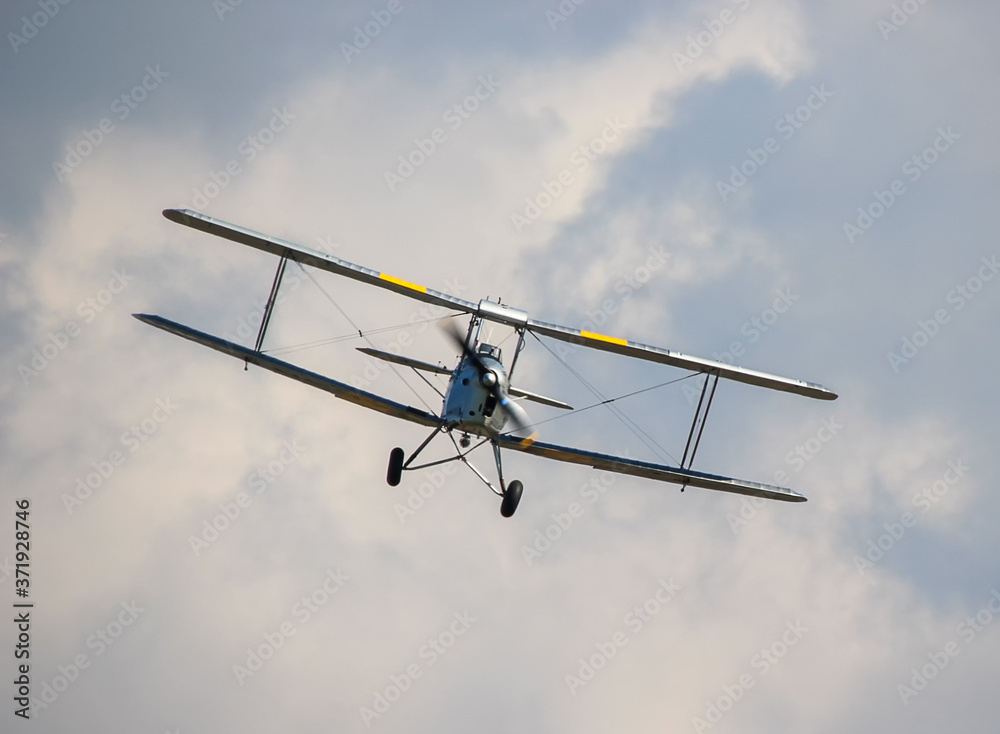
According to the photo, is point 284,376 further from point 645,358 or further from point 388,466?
point 645,358

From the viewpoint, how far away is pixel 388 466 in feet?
102

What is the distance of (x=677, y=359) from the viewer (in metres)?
32.0

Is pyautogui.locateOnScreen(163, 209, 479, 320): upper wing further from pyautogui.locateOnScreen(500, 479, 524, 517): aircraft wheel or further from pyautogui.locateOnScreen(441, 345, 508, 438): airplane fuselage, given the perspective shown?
pyautogui.locateOnScreen(500, 479, 524, 517): aircraft wheel

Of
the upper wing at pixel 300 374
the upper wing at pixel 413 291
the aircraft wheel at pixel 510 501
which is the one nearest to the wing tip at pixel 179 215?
the upper wing at pixel 413 291

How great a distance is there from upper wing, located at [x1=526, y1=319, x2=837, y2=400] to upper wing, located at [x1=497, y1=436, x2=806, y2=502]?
2381mm

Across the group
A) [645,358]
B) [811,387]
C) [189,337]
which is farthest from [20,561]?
[811,387]

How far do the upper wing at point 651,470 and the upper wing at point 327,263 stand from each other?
3268 mm

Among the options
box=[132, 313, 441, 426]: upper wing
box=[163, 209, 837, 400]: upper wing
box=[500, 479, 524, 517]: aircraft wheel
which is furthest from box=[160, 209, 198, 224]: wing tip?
box=[500, 479, 524, 517]: aircraft wheel

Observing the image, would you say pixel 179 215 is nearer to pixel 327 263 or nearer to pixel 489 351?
pixel 327 263

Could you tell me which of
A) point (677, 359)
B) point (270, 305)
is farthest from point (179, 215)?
point (677, 359)

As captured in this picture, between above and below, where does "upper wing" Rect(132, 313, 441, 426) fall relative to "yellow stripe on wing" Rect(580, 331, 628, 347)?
below

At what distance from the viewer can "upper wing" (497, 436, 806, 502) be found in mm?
30875

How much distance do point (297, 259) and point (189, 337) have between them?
9.69 ft

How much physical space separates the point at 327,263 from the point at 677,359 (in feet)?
27.5
